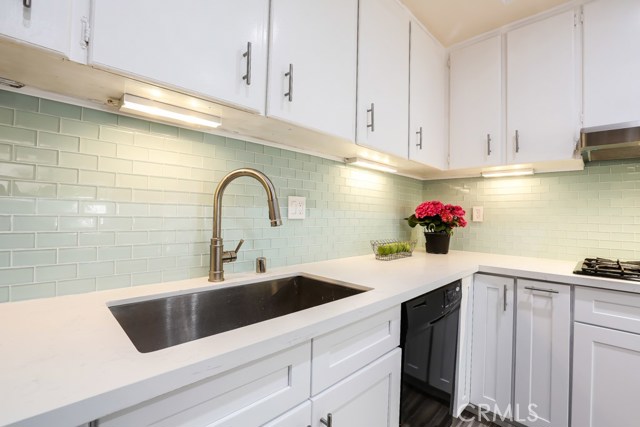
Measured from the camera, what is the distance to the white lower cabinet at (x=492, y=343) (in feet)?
5.23

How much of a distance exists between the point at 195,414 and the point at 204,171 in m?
0.88

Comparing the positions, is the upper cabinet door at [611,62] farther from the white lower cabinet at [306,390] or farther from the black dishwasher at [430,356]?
the white lower cabinet at [306,390]

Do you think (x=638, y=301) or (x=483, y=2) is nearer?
(x=638, y=301)

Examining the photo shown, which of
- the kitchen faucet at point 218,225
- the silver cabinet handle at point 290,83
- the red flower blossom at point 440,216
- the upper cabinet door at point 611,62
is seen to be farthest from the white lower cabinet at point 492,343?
the silver cabinet handle at point 290,83

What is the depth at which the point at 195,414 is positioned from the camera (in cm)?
57

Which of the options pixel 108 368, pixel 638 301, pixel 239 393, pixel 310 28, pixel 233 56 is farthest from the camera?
pixel 638 301

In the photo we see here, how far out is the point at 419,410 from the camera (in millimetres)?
1187

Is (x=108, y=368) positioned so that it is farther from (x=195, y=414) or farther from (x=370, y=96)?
(x=370, y=96)

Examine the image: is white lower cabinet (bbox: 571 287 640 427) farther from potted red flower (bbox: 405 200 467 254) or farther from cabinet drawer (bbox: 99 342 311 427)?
cabinet drawer (bbox: 99 342 311 427)

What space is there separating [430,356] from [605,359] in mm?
822

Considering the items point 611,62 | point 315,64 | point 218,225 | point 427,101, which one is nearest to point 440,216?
point 427,101

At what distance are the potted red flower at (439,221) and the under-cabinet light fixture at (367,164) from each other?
37 cm

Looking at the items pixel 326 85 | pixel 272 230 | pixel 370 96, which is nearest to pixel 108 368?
pixel 272 230

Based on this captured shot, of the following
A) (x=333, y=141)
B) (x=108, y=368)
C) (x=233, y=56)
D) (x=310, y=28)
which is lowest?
(x=108, y=368)
